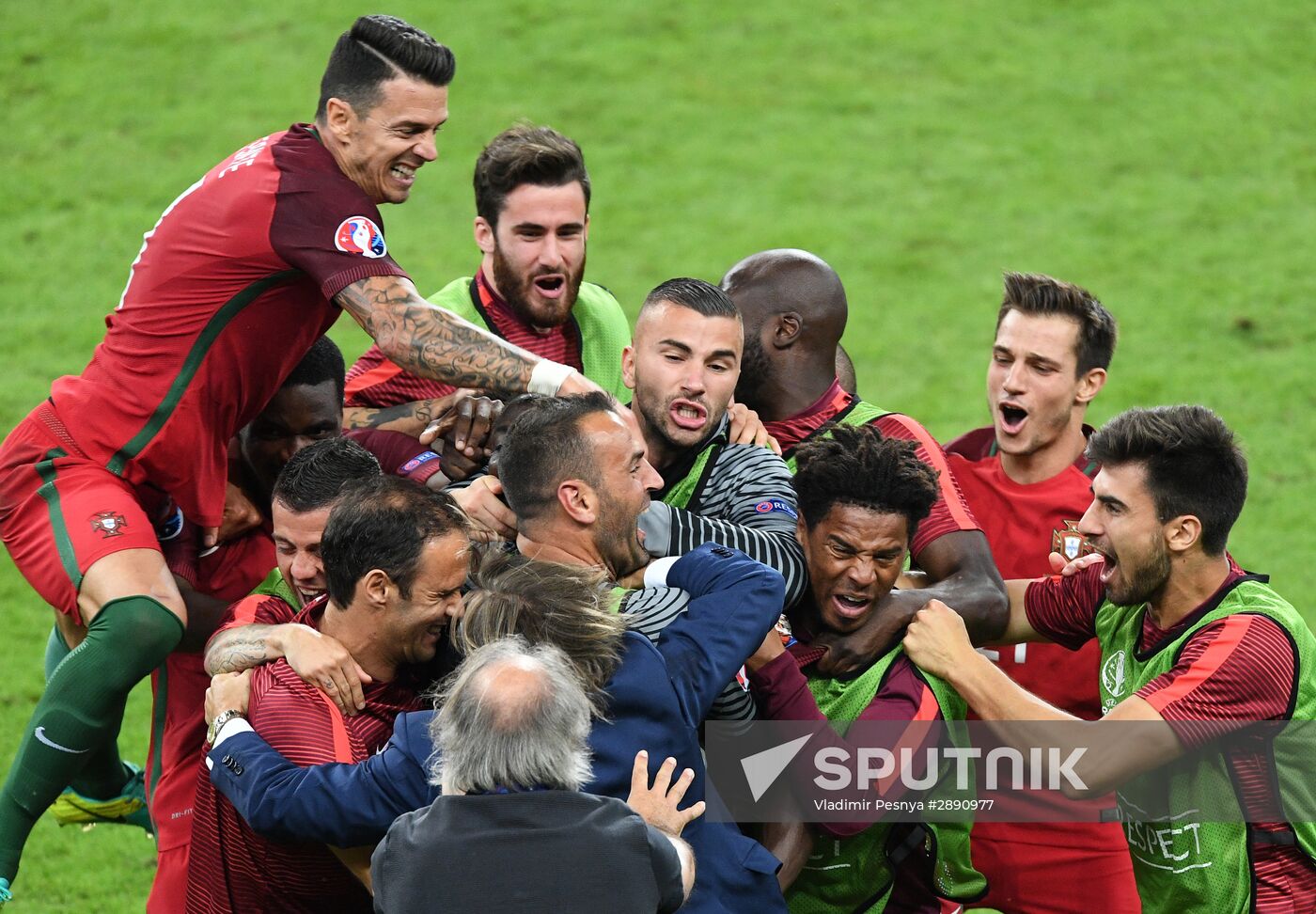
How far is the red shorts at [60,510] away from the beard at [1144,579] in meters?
3.06

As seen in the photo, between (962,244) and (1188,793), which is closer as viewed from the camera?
(1188,793)

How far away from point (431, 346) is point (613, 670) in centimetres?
157

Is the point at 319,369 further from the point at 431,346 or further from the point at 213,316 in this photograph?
the point at 431,346

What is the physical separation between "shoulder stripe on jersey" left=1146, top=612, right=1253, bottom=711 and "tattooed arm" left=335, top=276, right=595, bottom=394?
2.09 meters

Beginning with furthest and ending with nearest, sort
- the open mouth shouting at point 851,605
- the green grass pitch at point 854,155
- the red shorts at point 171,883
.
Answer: the green grass pitch at point 854,155, the red shorts at point 171,883, the open mouth shouting at point 851,605

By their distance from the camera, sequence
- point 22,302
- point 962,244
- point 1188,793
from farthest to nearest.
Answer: point 962,244 < point 22,302 < point 1188,793

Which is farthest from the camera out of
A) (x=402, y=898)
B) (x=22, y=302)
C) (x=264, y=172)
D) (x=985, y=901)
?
(x=22, y=302)

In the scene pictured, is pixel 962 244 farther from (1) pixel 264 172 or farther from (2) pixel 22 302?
(1) pixel 264 172

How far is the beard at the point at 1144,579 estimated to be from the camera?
4.81 meters

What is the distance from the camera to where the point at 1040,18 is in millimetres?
17281

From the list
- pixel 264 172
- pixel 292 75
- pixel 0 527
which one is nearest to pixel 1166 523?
pixel 264 172

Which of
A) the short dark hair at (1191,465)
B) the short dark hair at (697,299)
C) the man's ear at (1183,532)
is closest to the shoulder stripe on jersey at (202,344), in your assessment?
the short dark hair at (697,299)

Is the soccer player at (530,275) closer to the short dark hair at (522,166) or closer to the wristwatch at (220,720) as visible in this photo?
the short dark hair at (522,166)

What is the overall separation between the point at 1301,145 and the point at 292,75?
9924 mm
